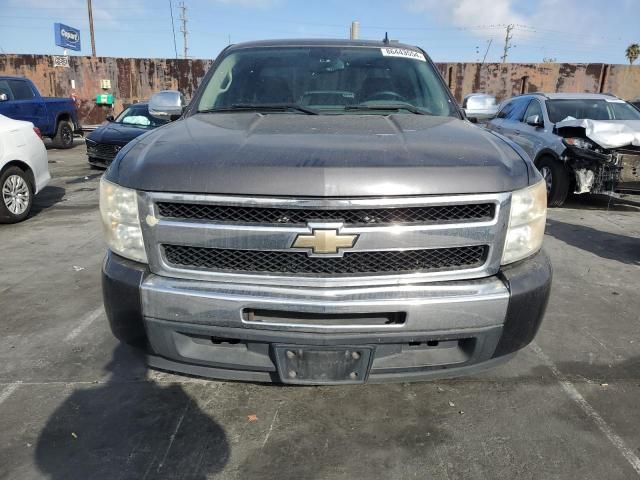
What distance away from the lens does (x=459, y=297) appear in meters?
Answer: 2.05

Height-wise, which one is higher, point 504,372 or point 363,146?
point 363,146

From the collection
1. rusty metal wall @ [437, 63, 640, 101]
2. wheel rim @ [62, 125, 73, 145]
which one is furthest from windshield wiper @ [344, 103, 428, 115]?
rusty metal wall @ [437, 63, 640, 101]

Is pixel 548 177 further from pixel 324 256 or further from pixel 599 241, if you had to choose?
pixel 324 256

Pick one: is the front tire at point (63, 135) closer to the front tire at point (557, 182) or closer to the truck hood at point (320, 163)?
the front tire at point (557, 182)

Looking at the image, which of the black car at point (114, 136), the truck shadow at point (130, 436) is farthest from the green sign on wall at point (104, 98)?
the truck shadow at point (130, 436)

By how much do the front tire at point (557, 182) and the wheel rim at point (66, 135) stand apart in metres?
13.5

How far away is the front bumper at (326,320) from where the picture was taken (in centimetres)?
202

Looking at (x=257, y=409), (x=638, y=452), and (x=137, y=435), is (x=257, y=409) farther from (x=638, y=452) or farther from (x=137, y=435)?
(x=638, y=452)

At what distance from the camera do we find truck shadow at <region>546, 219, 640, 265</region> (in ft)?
17.9

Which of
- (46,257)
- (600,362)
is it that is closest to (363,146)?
(600,362)

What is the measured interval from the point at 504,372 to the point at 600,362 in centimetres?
69

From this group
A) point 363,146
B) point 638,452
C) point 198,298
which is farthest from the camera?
point 638,452

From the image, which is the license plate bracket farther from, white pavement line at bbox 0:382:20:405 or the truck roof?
the truck roof

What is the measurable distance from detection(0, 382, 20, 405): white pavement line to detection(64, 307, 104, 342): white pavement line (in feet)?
1.82
